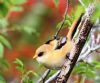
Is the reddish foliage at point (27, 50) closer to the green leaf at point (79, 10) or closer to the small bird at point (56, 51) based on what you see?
the green leaf at point (79, 10)

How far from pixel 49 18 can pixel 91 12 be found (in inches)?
217

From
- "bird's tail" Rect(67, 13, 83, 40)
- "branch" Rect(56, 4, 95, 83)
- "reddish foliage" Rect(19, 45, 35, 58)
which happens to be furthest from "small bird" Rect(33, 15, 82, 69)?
"reddish foliage" Rect(19, 45, 35, 58)

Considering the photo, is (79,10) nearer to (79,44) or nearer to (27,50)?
(79,44)

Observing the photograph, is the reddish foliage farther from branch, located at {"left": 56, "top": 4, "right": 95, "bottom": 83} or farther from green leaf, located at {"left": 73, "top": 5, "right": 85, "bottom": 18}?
branch, located at {"left": 56, "top": 4, "right": 95, "bottom": 83}

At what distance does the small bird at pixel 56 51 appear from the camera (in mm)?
2047

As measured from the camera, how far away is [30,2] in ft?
23.0

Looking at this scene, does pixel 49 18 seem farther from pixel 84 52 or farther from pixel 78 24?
pixel 78 24

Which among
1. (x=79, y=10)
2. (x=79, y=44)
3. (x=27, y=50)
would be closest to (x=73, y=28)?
(x=79, y=10)

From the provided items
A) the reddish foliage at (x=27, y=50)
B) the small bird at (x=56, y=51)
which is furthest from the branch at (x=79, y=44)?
the reddish foliage at (x=27, y=50)

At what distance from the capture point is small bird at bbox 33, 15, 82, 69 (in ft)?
6.72

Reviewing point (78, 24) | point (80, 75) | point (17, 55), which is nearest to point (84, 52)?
point (80, 75)

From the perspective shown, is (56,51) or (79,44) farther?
(56,51)

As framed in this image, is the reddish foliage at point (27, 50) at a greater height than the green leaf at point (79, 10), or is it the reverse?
the reddish foliage at point (27, 50)

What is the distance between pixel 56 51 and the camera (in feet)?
7.06
